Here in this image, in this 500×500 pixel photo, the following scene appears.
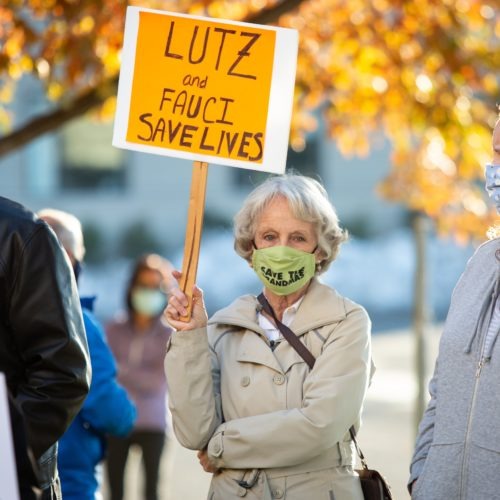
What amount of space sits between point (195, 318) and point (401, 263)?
25379 millimetres

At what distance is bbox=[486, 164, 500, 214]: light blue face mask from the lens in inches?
Result: 143

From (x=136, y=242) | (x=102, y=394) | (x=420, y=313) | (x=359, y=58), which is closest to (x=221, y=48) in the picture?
(x=102, y=394)

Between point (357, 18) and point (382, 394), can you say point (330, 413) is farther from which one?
point (382, 394)

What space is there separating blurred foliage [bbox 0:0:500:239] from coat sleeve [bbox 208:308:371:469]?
3.96m

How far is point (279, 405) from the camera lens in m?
3.85

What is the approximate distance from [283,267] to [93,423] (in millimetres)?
1449

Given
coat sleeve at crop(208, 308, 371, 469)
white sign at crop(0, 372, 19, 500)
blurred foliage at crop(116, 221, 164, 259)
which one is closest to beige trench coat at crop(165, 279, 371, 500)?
coat sleeve at crop(208, 308, 371, 469)

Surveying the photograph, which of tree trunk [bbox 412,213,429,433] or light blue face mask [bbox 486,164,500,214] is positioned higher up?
light blue face mask [bbox 486,164,500,214]

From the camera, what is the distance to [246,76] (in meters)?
4.05

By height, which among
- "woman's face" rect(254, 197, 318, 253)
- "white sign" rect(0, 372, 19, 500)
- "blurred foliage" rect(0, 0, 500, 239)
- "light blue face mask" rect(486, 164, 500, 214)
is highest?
"blurred foliage" rect(0, 0, 500, 239)

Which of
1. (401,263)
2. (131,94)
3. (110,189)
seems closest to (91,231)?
(110,189)

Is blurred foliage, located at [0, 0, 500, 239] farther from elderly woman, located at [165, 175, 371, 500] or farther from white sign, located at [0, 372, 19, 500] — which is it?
white sign, located at [0, 372, 19, 500]

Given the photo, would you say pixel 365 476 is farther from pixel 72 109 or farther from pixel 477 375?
pixel 72 109

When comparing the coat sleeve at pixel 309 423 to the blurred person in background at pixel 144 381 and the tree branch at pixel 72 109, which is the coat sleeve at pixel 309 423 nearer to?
the blurred person in background at pixel 144 381
